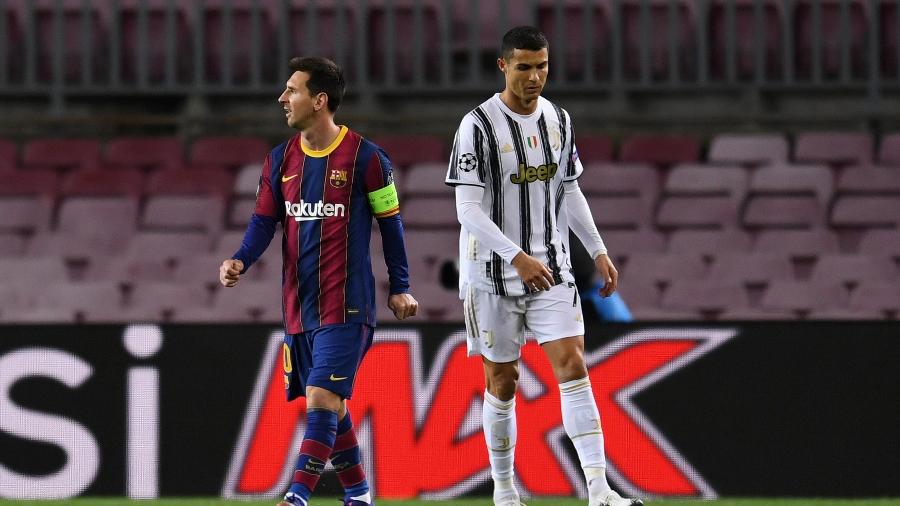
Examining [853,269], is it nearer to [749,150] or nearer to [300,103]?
[749,150]

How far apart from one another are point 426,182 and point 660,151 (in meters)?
1.80

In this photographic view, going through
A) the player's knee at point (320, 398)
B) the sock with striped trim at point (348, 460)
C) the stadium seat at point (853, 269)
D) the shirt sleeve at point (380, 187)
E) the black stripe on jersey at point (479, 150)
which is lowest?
the sock with striped trim at point (348, 460)

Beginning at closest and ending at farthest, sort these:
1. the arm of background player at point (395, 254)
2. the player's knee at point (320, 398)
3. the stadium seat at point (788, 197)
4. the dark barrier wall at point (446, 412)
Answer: the player's knee at point (320, 398)
the arm of background player at point (395, 254)
the dark barrier wall at point (446, 412)
the stadium seat at point (788, 197)

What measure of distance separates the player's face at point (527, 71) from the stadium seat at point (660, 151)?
18.9ft

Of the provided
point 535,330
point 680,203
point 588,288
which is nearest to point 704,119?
point 680,203

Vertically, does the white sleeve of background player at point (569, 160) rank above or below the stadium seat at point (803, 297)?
above

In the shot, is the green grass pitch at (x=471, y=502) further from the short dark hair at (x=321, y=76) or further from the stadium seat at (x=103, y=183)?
the stadium seat at (x=103, y=183)

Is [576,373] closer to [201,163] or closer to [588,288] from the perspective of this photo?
Result: [588,288]

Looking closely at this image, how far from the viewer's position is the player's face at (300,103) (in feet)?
16.1

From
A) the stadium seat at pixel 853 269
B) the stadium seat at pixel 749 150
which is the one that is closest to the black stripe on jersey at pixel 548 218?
the stadium seat at pixel 853 269

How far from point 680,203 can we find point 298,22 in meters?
4.18

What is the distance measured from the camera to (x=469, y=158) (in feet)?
16.1

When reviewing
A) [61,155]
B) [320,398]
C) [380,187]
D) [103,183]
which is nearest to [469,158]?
[380,187]

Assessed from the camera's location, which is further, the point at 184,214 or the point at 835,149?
the point at 835,149
